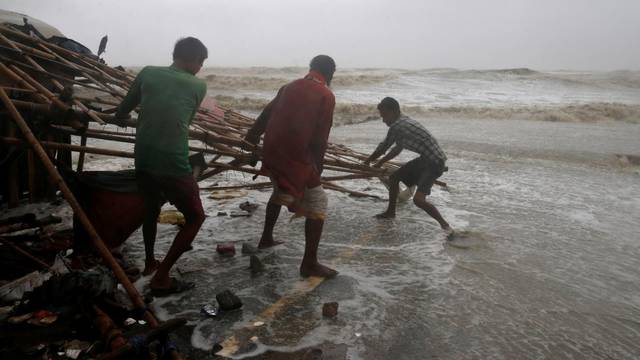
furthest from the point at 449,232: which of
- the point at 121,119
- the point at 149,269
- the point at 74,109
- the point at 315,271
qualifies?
the point at 74,109

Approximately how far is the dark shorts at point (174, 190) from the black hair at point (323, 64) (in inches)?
53.6

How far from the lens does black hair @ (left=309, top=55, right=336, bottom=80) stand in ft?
12.4

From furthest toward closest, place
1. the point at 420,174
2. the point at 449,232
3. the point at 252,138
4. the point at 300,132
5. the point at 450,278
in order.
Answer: the point at 420,174, the point at 449,232, the point at 252,138, the point at 450,278, the point at 300,132

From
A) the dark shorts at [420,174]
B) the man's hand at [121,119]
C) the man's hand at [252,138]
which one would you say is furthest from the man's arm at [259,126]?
the dark shorts at [420,174]

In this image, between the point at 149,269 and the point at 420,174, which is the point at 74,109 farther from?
the point at 420,174

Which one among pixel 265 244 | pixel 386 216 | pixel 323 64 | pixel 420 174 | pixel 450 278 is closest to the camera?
pixel 323 64

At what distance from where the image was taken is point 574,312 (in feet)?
11.7

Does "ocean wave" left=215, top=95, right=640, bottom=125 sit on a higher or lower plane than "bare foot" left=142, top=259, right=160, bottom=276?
higher

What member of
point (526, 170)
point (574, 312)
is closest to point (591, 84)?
point (526, 170)

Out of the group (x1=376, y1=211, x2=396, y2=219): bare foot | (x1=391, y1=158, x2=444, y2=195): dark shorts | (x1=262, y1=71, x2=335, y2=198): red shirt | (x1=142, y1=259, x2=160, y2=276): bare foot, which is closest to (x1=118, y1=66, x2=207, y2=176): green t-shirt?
(x1=262, y1=71, x2=335, y2=198): red shirt

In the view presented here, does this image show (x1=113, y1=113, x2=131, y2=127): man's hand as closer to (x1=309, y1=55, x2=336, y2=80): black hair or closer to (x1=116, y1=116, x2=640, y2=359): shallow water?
(x1=116, y1=116, x2=640, y2=359): shallow water

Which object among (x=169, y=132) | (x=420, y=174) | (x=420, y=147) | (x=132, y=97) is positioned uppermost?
(x=132, y=97)

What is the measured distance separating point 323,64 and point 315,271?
5.63 feet

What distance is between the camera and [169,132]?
3119 mm
